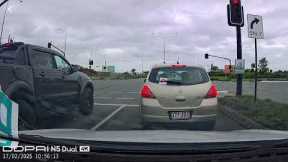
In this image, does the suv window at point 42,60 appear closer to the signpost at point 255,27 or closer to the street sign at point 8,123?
the street sign at point 8,123

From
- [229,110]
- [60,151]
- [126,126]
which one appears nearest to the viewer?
[60,151]

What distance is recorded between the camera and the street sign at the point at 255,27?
1391cm

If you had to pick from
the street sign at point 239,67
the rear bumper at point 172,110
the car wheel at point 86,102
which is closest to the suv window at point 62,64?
the car wheel at point 86,102

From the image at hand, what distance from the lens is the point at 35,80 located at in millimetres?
7914

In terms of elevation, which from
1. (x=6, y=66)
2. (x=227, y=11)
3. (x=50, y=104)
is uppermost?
(x=227, y=11)

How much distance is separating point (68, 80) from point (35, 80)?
1.98 m

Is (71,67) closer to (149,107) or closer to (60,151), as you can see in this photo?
(149,107)

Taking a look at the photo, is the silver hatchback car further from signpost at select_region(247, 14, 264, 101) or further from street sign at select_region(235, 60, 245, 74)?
street sign at select_region(235, 60, 245, 74)

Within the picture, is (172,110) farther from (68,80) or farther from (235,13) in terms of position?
(235,13)

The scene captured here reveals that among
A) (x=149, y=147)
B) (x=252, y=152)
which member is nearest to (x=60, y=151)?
(x=149, y=147)

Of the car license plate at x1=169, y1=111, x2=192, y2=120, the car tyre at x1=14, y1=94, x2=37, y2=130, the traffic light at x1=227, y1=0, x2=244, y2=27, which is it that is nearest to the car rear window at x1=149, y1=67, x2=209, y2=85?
the car license plate at x1=169, y1=111, x2=192, y2=120

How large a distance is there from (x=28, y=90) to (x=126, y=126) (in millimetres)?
2649

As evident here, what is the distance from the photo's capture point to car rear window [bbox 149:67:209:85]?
8.51 m

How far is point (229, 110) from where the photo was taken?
12.5 meters
